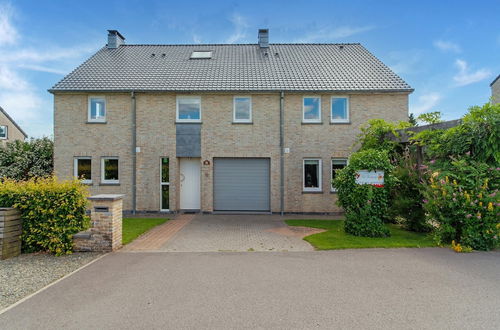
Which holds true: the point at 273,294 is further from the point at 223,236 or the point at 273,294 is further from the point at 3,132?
the point at 3,132

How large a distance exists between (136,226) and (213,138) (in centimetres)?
492

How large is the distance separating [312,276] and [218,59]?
1275cm

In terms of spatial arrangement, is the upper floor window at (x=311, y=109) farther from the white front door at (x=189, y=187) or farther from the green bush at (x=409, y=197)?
the white front door at (x=189, y=187)

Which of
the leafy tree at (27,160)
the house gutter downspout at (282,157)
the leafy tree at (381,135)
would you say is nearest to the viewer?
the leafy tree at (381,135)

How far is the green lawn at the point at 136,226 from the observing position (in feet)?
25.0

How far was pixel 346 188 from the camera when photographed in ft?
25.9

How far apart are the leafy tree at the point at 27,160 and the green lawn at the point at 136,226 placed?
697 centimetres

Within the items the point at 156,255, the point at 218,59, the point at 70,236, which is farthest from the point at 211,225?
the point at 218,59

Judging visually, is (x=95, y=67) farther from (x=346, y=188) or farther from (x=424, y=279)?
(x=424, y=279)

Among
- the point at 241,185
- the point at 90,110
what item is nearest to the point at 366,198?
the point at 241,185

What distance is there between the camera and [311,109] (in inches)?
498

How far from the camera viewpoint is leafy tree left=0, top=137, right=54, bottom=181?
45.8 feet

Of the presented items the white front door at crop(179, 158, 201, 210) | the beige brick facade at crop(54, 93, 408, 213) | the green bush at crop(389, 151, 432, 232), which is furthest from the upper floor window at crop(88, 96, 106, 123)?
the green bush at crop(389, 151, 432, 232)

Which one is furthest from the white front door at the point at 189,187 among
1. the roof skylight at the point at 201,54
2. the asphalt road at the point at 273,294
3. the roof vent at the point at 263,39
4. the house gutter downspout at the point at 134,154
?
the roof vent at the point at 263,39
